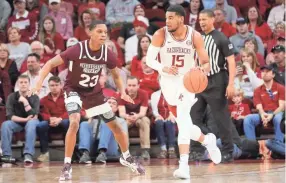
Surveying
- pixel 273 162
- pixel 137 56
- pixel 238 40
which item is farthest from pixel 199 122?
pixel 238 40

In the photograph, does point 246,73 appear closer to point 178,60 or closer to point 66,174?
point 178,60

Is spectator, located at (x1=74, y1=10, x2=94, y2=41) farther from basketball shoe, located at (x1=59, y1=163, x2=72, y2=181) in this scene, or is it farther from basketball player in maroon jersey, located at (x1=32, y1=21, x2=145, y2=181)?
basketball shoe, located at (x1=59, y1=163, x2=72, y2=181)

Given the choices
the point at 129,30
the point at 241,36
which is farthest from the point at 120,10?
the point at 241,36

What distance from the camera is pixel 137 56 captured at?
1344cm

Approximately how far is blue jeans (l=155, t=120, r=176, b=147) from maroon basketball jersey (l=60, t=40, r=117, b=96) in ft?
10.7

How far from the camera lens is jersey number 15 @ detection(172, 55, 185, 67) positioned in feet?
28.7

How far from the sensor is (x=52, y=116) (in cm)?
1248

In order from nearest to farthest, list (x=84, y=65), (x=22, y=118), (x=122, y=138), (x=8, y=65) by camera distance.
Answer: (x=84, y=65)
(x=122, y=138)
(x=22, y=118)
(x=8, y=65)

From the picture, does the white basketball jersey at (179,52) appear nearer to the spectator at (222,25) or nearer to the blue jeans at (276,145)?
the blue jeans at (276,145)

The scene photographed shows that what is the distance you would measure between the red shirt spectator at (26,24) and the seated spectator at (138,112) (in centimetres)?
318

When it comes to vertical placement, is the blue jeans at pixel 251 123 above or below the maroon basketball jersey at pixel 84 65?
below

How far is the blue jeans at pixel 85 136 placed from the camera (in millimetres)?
11781

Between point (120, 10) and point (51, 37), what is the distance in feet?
6.65

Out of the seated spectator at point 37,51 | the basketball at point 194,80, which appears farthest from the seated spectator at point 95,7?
the basketball at point 194,80
